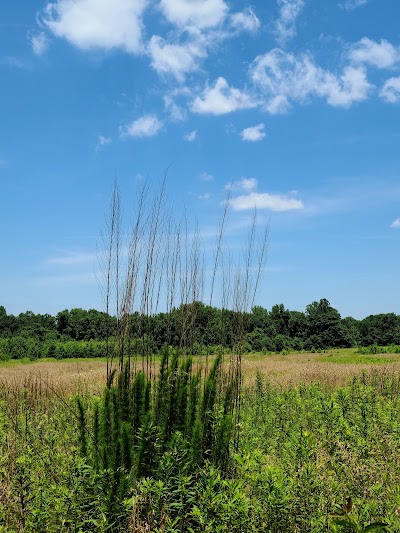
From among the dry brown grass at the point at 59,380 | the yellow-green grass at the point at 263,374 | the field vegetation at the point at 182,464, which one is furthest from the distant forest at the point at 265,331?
the field vegetation at the point at 182,464

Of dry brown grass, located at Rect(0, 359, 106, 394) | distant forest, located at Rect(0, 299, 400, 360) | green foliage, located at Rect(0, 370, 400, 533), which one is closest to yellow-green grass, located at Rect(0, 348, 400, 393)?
dry brown grass, located at Rect(0, 359, 106, 394)

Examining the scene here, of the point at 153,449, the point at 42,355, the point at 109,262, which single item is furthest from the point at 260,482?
the point at 42,355

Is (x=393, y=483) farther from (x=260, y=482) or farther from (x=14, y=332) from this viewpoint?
(x=14, y=332)

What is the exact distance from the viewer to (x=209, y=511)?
11.7 ft

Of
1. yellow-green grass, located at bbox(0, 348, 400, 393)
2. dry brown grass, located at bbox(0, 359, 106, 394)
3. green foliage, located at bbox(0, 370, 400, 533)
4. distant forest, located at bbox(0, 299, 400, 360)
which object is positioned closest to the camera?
green foliage, located at bbox(0, 370, 400, 533)

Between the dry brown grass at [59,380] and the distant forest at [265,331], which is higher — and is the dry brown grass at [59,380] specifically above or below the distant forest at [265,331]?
below

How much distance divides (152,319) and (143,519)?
2.20 meters

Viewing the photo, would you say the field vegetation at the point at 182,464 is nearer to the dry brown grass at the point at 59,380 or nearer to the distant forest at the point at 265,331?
the dry brown grass at the point at 59,380

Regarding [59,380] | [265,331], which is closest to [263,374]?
[59,380]

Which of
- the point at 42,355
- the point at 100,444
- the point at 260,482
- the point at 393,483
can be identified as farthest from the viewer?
the point at 42,355

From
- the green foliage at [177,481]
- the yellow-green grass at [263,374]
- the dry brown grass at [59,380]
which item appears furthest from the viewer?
the yellow-green grass at [263,374]

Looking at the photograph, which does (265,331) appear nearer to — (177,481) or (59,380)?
(59,380)

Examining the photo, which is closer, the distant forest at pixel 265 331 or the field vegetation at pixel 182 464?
the field vegetation at pixel 182 464

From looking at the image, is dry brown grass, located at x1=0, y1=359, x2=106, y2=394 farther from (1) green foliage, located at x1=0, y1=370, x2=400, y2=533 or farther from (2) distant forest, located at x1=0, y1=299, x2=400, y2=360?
(2) distant forest, located at x1=0, y1=299, x2=400, y2=360
